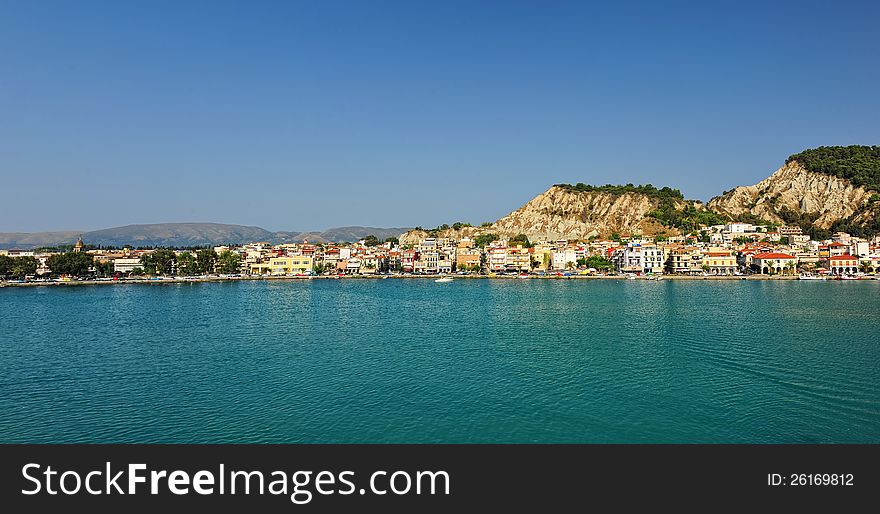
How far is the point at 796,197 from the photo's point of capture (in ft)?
240

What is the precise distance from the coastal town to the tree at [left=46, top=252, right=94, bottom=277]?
0.23 feet

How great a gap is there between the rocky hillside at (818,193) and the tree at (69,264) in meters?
73.8

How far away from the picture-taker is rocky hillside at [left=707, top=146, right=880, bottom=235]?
65438mm

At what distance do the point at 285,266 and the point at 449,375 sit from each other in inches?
1754

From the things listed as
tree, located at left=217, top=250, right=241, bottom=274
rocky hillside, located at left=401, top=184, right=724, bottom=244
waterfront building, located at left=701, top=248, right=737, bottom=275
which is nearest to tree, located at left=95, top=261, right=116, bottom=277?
tree, located at left=217, top=250, right=241, bottom=274

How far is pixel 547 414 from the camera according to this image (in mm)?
9695

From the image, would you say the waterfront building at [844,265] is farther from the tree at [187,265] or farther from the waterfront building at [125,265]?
the waterfront building at [125,265]

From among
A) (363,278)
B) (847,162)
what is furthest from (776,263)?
(847,162)

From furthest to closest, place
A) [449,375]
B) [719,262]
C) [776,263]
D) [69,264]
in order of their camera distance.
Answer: [719,262], [69,264], [776,263], [449,375]

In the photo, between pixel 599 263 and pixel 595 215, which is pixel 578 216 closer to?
→ pixel 595 215

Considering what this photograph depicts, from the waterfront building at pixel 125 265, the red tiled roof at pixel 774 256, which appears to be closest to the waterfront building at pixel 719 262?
the red tiled roof at pixel 774 256

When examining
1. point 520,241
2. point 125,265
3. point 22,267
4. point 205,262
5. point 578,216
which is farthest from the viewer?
point 578,216

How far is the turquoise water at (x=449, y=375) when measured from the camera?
9070mm
